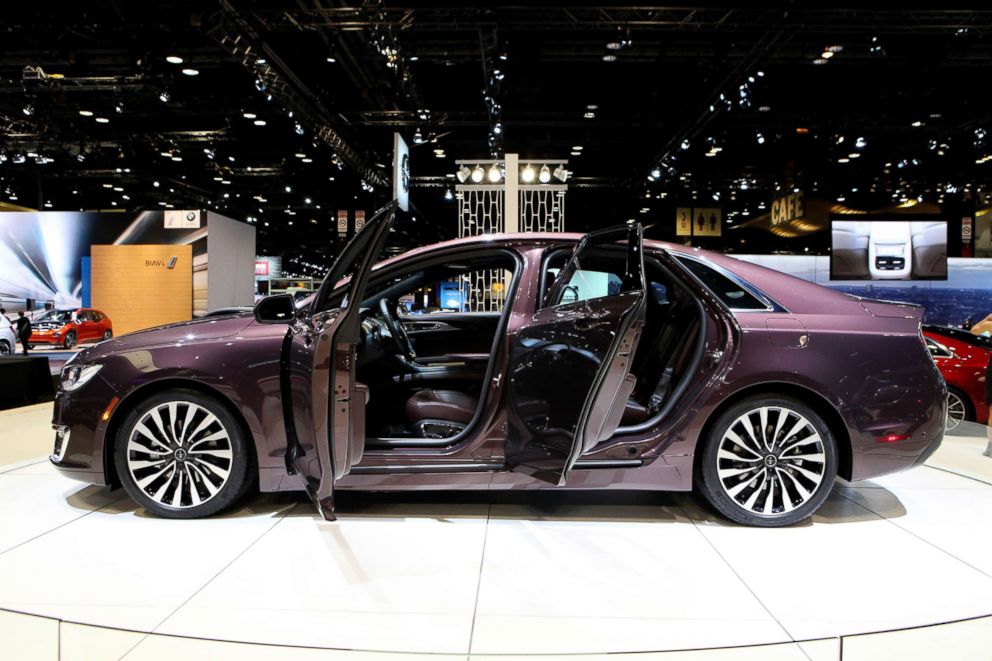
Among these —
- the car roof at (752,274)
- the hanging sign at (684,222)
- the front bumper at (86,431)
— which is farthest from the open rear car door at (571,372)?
the hanging sign at (684,222)

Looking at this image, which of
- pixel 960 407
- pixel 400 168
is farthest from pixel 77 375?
pixel 400 168

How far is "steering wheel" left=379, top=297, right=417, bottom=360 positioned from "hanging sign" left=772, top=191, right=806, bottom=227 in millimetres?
13414

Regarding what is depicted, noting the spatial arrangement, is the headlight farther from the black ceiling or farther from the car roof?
the black ceiling

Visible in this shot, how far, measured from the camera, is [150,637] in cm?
182

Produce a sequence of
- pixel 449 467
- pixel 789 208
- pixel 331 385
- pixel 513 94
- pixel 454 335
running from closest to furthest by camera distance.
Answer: pixel 331 385 → pixel 449 467 → pixel 454 335 → pixel 513 94 → pixel 789 208

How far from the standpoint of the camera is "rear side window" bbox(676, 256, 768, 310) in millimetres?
2758

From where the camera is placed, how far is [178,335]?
2.77 meters

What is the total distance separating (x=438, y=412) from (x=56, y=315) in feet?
43.6

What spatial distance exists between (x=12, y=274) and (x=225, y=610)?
14.6 meters

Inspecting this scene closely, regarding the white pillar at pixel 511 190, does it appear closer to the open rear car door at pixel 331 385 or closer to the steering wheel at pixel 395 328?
the steering wheel at pixel 395 328

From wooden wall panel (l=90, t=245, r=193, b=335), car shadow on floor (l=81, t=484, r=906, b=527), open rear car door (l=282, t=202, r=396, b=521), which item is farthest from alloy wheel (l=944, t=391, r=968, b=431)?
wooden wall panel (l=90, t=245, r=193, b=335)

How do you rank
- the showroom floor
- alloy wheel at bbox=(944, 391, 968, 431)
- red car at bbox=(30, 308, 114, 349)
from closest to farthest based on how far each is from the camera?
the showroom floor, alloy wheel at bbox=(944, 391, 968, 431), red car at bbox=(30, 308, 114, 349)

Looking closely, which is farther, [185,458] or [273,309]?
[185,458]

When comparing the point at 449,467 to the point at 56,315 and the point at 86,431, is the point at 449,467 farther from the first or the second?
the point at 56,315
